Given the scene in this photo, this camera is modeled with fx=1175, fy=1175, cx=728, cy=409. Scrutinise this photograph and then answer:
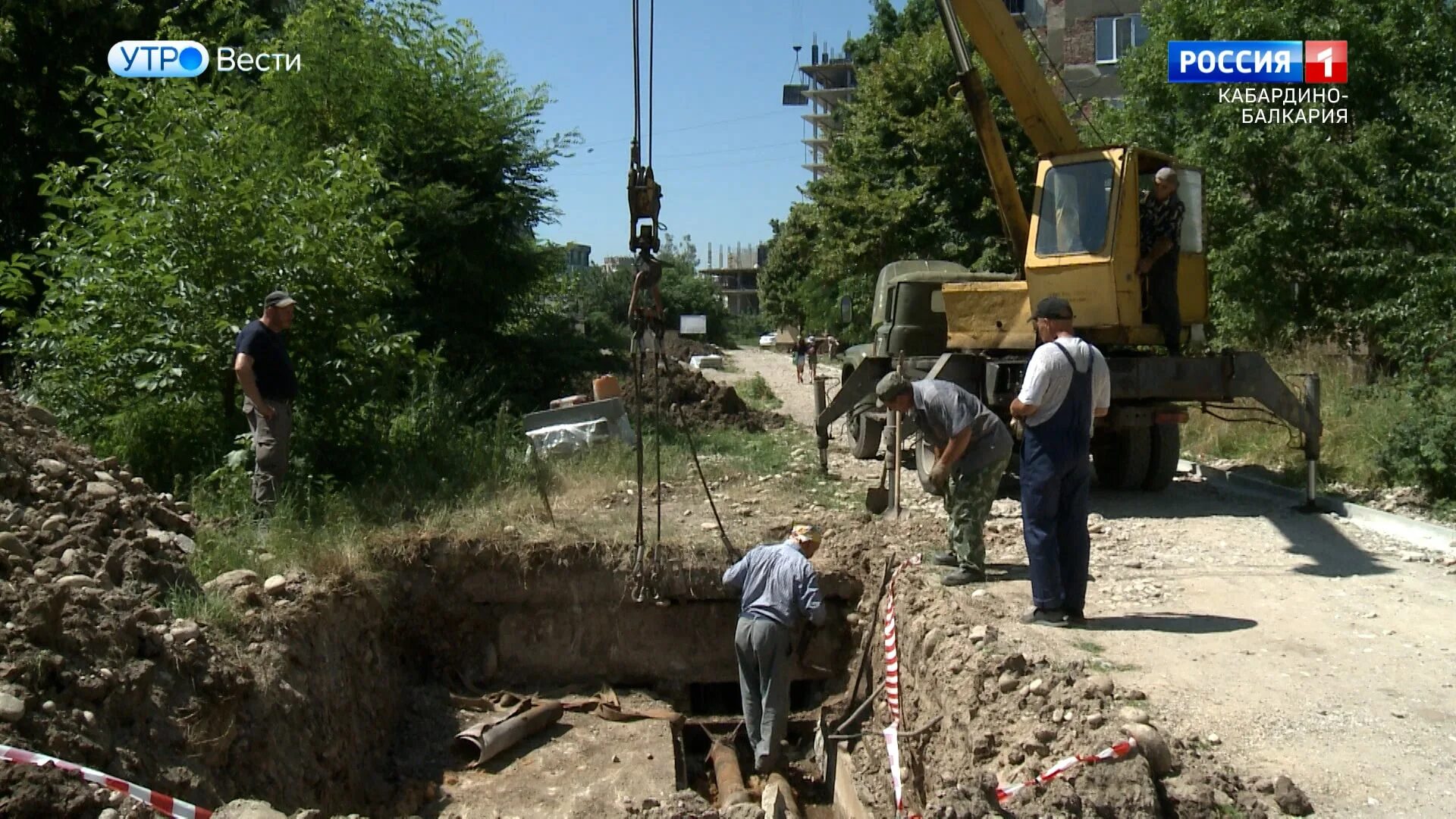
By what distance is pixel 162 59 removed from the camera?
1414cm

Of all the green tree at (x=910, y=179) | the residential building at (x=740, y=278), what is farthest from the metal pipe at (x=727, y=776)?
the residential building at (x=740, y=278)

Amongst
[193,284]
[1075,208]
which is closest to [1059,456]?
[1075,208]

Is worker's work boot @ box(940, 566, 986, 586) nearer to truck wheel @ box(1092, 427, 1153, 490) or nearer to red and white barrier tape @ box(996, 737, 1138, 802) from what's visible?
red and white barrier tape @ box(996, 737, 1138, 802)

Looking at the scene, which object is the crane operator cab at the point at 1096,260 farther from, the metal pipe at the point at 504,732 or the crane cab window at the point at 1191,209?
the metal pipe at the point at 504,732

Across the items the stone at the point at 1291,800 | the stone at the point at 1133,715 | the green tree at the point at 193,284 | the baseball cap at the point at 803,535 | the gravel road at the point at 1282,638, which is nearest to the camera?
the stone at the point at 1291,800

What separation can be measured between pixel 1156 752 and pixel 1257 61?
45.0 ft

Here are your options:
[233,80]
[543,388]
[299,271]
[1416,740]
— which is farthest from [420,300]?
[1416,740]

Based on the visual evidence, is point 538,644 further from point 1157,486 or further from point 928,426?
point 1157,486

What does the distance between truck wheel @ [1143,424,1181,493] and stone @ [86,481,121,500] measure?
26.8ft

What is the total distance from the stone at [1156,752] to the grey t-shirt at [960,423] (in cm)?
280

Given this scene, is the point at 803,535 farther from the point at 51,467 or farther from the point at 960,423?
the point at 51,467

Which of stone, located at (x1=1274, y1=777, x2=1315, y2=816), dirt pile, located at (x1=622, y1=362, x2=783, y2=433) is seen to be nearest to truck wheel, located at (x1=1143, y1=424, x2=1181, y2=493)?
stone, located at (x1=1274, y1=777, x2=1315, y2=816)

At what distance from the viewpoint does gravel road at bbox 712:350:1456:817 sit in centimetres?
464

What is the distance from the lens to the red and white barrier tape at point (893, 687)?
6.01m
